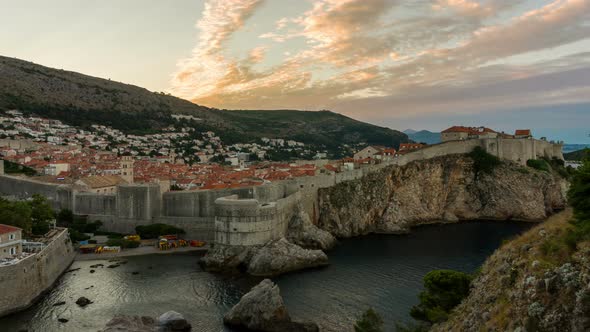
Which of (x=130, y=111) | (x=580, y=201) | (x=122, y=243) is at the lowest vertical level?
(x=122, y=243)

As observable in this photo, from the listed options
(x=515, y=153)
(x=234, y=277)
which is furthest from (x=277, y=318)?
(x=515, y=153)

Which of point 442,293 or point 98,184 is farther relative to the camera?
point 98,184

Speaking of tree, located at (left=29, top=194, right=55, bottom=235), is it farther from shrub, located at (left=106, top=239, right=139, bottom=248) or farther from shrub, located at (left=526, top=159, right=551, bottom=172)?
shrub, located at (left=526, top=159, right=551, bottom=172)

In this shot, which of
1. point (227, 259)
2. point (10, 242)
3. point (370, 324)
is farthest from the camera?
point (227, 259)

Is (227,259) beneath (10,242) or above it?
beneath

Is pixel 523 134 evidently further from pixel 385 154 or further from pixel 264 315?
pixel 264 315

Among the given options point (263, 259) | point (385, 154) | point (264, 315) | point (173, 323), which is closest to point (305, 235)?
point (263, 259)

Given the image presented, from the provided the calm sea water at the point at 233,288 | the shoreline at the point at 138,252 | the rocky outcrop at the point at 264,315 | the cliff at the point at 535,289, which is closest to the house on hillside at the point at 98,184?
the shoreline at the point at 138,252
